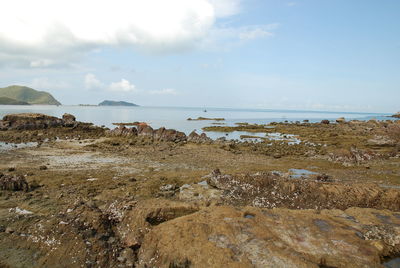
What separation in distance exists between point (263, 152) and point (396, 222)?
2196 cm

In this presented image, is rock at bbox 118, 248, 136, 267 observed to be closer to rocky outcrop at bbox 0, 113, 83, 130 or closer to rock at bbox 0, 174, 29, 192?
rock at bbox 0, 174, 29, 192

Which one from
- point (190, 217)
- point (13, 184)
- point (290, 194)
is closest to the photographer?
point (190, 217)

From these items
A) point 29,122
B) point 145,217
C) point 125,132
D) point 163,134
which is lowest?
point 125,132

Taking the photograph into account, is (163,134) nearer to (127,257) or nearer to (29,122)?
(29,122)

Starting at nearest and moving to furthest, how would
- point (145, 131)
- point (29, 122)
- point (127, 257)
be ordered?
point (127, 257)
point (145, 131)
point (29, 122)

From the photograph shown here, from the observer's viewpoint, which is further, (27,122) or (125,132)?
(27,122)

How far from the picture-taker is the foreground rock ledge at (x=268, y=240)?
6820 mm

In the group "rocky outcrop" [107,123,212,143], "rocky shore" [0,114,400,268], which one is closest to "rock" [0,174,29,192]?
"rocky shore" [0,114,400,268]

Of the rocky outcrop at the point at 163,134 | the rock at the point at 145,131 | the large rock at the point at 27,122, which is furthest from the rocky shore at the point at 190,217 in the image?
the large rock at the point at 27,122

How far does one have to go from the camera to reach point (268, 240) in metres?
7.54

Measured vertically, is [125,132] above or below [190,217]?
below

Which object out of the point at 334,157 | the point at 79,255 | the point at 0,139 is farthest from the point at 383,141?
the point at 0,139

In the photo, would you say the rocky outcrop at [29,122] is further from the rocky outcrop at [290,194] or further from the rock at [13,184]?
the rocky outcrop at [290,194]

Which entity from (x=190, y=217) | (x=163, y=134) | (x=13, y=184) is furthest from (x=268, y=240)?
(x=163, y=134)
